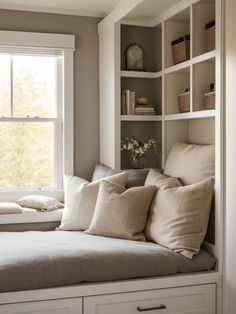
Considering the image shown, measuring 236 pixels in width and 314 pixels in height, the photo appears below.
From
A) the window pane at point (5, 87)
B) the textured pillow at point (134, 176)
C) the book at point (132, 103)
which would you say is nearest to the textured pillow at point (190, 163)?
the textured pillow at point (134, 176)

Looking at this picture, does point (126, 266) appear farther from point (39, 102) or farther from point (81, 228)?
point (39, 102)

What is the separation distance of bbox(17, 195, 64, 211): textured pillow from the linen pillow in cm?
23

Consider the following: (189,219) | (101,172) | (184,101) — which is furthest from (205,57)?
(101,172)

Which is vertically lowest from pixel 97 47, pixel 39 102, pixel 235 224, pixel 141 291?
pixel 141 291

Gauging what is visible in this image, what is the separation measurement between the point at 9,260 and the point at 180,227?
1009mm

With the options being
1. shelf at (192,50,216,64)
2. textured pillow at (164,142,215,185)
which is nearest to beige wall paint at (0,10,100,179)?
textured pillow at (164,142,215,185)

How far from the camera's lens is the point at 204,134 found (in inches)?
143

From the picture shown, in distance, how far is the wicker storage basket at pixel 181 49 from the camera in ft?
11.9

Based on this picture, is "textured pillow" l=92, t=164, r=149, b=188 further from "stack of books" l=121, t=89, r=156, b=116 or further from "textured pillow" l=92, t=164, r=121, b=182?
"stack of books" l=121, t=89, r=156, b=116

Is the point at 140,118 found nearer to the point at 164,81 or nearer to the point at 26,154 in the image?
the point at 164,81

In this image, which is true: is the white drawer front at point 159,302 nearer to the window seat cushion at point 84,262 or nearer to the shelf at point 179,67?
the window seat cushion at point 84,262

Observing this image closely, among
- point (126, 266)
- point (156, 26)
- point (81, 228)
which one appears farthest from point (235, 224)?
point (156, 26)

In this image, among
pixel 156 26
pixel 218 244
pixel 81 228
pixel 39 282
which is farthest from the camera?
pixel 156 26

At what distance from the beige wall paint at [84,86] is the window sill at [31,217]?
1.63ft
